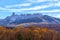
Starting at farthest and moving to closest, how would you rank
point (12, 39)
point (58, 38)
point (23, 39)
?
point (58, 38)
point (12, 39)
point (23, 39)

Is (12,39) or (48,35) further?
(48,35)

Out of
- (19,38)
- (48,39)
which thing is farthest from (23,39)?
(48,39)

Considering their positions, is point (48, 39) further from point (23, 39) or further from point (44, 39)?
point (23, 39)

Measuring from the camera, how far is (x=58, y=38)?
208 ft

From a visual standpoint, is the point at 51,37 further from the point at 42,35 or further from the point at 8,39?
the point at 8,39

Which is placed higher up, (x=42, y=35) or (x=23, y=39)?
(x=23, y=39)

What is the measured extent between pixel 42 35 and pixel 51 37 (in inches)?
111

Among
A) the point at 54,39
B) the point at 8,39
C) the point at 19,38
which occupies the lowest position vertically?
the point at 54,39

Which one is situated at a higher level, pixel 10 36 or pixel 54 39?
pixel 10 36

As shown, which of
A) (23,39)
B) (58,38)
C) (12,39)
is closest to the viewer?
(23,39)

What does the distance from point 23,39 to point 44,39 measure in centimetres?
1849

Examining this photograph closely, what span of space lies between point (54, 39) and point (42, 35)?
4.30 m

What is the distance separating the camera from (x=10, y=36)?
5875 cm

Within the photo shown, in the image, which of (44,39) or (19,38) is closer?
(19,38)
